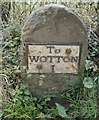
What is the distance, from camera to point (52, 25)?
111 inches

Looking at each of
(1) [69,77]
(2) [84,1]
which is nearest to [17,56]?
(1) [69,77]

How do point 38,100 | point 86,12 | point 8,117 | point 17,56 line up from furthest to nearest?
point 86,12, point 17,56, point 38,100, point 8,117

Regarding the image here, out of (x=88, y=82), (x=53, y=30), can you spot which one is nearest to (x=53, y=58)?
(x=53, y=30)

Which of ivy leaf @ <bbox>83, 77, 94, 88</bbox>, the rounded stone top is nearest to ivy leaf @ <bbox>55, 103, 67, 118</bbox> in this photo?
ivy leaf @ <bbox>83, 77, 94, 88</bbox>

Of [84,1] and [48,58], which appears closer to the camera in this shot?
[48,58]

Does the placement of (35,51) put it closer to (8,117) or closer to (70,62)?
(70,62)

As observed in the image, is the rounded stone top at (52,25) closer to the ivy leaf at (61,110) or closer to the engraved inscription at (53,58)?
the engraved inscription at (53,58)

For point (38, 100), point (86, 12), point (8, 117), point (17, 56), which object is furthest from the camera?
point (86, 12)

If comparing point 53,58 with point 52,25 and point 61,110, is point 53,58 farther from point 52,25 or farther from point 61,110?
point 61,110

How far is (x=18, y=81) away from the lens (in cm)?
306

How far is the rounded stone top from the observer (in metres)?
2.79

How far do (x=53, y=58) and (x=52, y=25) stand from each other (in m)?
0.28

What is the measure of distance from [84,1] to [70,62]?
5.85 feet

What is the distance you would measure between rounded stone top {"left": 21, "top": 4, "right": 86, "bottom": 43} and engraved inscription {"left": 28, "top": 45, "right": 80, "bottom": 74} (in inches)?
3.0
